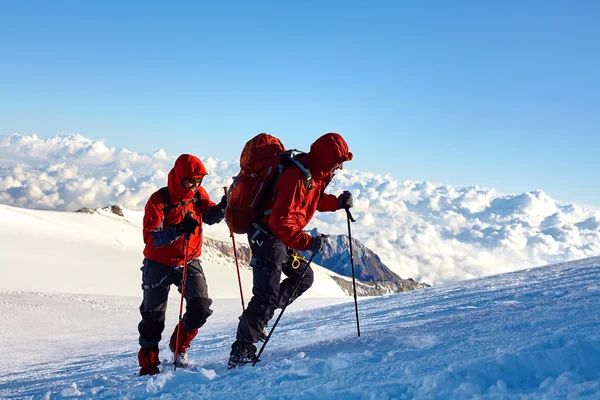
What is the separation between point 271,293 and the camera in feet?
16.8

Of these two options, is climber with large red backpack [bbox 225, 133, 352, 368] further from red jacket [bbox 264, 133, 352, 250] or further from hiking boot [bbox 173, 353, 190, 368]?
hiking boot [bbox 173, 353, 190, 368]

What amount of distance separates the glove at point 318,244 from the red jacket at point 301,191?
0.21 feet

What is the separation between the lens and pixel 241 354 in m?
4.94

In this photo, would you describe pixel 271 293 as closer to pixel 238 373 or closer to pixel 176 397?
pixel 238 373

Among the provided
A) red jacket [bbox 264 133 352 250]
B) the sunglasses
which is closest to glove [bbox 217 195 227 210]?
the sunglasses

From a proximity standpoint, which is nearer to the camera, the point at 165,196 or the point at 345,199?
the point at 345,199

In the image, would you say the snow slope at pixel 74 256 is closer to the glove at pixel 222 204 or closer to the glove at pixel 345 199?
the glove at pixel 222 204

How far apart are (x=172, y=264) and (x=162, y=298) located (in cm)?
45

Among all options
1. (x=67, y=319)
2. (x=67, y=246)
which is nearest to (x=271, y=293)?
(x=67, y=319)

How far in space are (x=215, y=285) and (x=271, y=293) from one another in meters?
58.4

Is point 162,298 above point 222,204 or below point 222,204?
below

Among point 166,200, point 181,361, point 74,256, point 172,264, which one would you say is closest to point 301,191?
point 166,200

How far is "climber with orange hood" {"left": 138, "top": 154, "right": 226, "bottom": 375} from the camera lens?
571cm

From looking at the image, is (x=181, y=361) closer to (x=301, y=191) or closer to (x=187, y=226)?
(x=187, y=226)
